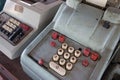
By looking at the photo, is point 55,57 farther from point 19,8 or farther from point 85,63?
point 19,8

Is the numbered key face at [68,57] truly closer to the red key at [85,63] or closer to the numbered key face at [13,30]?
the red key at [85,63]

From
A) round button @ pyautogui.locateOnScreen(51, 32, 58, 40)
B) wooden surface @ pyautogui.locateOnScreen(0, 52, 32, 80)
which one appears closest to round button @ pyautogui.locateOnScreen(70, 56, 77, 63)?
round button @ pyautogui.locateOnScreen(51, 32, 58, 40)

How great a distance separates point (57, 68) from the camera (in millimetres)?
646

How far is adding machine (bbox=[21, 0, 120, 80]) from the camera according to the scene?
2.10ft

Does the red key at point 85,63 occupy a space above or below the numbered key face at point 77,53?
below

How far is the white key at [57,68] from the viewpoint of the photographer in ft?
2.08

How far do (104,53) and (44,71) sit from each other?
240 millimetres

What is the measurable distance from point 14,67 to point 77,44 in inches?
12.8

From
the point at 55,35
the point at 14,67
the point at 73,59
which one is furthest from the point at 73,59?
the point at 14,67

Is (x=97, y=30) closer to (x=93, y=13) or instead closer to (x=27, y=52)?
(x=93, y=13)

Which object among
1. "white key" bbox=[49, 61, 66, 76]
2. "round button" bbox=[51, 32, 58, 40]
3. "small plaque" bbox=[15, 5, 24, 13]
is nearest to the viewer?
"white key" bbox=[49, 61, 66, 76]

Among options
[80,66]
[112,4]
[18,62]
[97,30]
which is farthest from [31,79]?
[112,4]

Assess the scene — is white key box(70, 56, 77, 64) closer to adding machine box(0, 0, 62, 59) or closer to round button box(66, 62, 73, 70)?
A: round button box(66, 62, 73, 70)

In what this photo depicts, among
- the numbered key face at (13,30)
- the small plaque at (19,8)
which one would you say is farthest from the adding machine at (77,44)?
the small plaque at (19,8)
